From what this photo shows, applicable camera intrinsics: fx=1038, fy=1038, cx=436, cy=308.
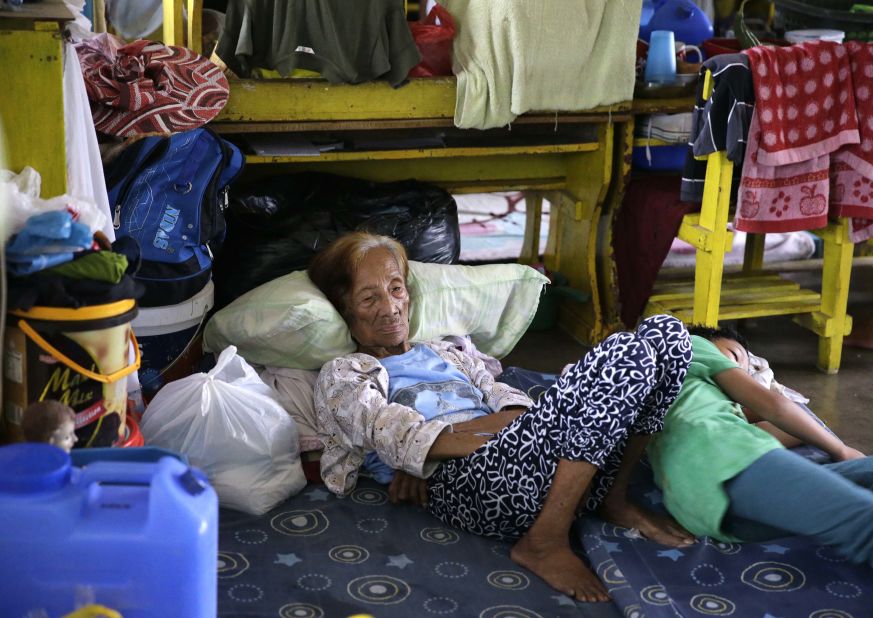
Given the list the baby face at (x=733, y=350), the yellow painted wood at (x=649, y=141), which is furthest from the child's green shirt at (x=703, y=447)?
the yellow painted wood at (x=649, y=141)

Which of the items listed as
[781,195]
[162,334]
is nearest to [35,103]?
[162,334]

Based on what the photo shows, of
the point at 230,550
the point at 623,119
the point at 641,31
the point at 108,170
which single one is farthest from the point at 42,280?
the point at 641,31

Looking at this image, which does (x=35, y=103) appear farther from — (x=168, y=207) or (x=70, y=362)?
(x=70, y=362)

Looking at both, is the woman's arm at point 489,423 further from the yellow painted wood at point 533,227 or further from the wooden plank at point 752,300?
the yellow painted wood at point 533,227

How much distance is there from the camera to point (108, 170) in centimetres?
278

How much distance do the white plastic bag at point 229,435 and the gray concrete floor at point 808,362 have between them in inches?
52.9

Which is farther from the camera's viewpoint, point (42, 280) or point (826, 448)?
point (826, 448)

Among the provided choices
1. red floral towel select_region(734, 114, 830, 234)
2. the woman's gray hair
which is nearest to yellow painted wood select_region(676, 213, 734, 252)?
red floral towel select_region(734, 114, 830, 234)

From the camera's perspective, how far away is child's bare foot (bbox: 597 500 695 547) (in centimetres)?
232

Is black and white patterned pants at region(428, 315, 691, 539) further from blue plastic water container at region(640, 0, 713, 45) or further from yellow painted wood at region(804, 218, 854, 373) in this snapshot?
blue plastic water container at region(640, 0, 713, 45)

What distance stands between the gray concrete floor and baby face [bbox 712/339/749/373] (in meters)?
0.72

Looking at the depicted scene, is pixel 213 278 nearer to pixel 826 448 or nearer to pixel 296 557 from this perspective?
pixel 296 557

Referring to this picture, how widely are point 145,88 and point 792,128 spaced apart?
200 cm

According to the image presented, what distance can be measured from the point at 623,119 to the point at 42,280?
236 centimetres
